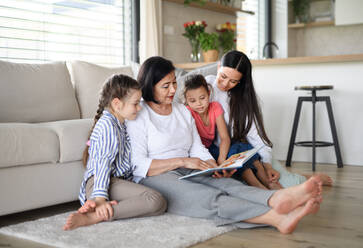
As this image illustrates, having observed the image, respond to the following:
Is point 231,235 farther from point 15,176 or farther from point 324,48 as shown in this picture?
point 324,48

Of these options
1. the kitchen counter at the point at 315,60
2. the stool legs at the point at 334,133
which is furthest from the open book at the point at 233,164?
the kitchen counter at the point at 315,60

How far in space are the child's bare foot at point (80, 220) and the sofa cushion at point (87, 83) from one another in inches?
54.7

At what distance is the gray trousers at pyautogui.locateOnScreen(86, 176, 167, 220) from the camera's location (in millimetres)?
2166

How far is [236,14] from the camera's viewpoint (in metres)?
6.70

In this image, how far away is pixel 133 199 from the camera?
2188 millimetres

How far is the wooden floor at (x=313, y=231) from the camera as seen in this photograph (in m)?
1.86

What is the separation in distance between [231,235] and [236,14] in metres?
5.16

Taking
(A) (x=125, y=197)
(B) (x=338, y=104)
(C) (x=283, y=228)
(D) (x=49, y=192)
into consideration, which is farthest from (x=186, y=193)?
(B) (x=338, y=104)

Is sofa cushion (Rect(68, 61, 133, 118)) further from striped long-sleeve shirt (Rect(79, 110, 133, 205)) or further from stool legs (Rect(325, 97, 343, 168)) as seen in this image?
stool legs (Rect(325, 97, 343, 168))

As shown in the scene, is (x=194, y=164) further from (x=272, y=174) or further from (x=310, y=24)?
(x=310, y=24)

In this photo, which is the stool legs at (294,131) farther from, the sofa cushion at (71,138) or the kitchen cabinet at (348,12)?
the kitchen cabinet at (348,12)

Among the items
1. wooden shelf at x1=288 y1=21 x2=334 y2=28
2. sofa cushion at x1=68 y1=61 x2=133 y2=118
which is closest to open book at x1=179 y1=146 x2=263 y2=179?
sofa cushion at x1=68 y1=61 x2=133 y2=118

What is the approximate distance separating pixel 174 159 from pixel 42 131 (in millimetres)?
708

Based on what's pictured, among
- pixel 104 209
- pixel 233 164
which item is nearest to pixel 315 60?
pixel 233 164
